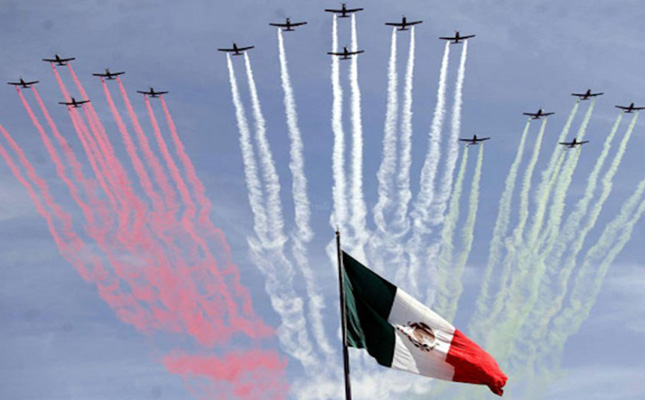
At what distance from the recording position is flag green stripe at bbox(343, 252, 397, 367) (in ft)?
140

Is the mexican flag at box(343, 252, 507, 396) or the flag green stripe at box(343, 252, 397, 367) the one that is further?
the flag green stripe at box(343, 252, 397, 367)

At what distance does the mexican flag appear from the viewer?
4228 cm

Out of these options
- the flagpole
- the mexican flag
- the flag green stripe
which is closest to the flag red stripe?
the mexican flag

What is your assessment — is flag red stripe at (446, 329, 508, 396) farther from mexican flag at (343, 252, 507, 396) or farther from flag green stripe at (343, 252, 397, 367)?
flag green stripe at (343, 252, 397, 367)

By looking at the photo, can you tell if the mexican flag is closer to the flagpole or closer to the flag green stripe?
the flag green stripe

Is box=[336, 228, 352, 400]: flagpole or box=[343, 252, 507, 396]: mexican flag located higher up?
box=[336, 228, 352, 400]: flagpole

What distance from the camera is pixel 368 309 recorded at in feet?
141

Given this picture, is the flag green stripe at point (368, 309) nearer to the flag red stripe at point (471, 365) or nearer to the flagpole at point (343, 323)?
the flagpole at point (343, 323)

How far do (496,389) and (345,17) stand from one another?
257ft

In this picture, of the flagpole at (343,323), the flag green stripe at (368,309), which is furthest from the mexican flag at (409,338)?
the flagpole at (343,323)

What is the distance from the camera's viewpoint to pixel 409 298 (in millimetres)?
42531

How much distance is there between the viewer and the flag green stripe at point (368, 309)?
42625mm

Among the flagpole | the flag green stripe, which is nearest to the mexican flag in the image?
the flag green stripe

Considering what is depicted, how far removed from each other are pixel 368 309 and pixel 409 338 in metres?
2.53
